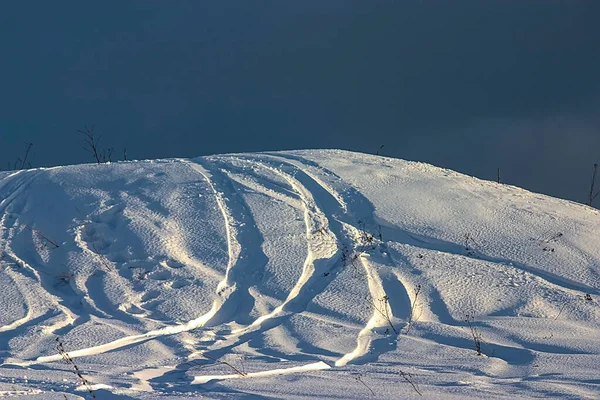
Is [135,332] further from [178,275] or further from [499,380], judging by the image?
[499,380]

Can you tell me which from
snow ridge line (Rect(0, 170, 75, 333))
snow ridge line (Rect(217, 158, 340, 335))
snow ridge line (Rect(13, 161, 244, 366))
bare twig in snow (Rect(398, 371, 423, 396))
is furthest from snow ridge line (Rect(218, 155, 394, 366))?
snow ridge line (Rect(0, 170, 75, 333))

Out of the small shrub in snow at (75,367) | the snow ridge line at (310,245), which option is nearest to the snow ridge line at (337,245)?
the snow ridge line at (310,245)

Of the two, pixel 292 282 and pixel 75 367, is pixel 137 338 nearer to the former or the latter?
pixel 75 367

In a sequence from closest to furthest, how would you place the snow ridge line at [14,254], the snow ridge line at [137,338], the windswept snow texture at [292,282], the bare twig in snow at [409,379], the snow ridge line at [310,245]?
the bare twig in snow at [409,379], the windswept snow texture at [292,282], the snow ridge line at [137,338], the snow ridge line at [14,254], the snow ridge line at [310,245]

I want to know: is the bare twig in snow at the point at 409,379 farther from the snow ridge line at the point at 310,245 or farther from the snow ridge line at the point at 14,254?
the snow ridge line at the point at 14,254

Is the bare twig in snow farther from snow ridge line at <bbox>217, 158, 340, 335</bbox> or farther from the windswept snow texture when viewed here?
snow ridge line at <bbox>217, 158, 340, 335</bbox>

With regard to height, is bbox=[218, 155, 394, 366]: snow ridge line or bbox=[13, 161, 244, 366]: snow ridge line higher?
bbox=[218, 155, 394, 366]: snow ridge line

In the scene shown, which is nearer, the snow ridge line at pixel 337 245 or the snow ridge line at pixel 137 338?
the snow ridge line at pixel 137 338

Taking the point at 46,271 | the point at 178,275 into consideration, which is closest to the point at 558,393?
the point at 178,275
